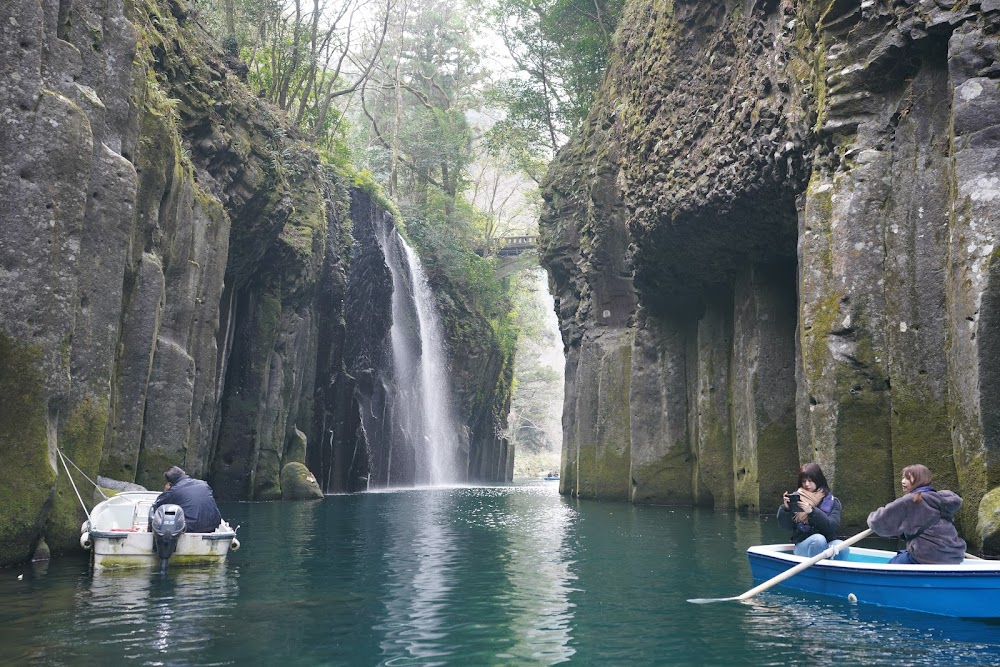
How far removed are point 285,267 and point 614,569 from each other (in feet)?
56.5

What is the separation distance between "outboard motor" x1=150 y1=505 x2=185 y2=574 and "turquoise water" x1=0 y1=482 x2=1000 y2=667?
246mm

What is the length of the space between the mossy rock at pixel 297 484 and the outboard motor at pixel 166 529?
1511cm

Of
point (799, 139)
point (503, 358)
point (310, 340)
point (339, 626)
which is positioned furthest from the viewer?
point (503, 358)

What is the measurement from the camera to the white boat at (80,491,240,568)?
31.8 ft

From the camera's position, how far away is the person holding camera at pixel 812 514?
8.81 meters

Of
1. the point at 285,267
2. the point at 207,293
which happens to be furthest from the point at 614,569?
the point at 285,267

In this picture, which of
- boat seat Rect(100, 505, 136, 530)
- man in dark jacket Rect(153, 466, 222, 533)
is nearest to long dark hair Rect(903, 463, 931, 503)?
man in dark jacket Rect(153, 466, 222, 533)

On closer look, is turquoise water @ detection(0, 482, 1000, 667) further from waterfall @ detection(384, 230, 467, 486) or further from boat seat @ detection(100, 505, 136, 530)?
waterfall @ detection(384, 230, 467, 486)

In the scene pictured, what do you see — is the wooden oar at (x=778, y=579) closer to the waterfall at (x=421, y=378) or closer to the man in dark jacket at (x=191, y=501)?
the man in dark jacket at (x=191, y=501)

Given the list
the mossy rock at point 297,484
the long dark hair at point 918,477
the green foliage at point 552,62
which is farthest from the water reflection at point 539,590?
the green foliage at point 552,62

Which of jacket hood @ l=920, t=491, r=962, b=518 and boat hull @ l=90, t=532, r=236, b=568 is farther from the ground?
jacket hood @ l=920, t=491, r=962, b=518

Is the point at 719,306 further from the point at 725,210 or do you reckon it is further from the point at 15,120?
the point at 15,120

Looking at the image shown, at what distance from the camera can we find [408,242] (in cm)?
4144

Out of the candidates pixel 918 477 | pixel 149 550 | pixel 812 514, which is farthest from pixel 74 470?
pixel 918 477
